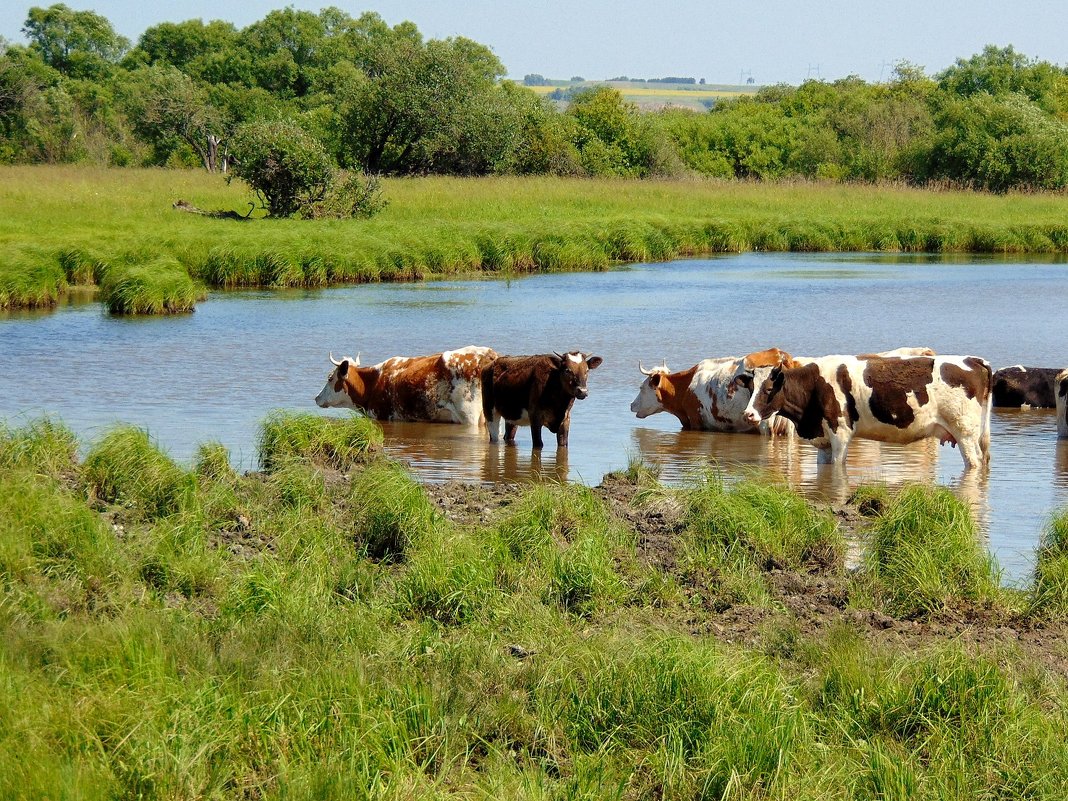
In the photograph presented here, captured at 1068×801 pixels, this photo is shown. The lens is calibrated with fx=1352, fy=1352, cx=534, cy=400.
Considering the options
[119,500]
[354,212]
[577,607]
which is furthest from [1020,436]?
[354,212]

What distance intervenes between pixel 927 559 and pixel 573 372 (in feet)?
18.4

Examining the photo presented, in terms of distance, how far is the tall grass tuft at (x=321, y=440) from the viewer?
11.2m

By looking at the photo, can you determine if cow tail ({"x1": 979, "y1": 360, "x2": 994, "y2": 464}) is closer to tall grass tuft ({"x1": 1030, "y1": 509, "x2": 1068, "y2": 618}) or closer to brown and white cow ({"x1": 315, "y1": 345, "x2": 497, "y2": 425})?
tall grass tuft ({"x1": 1030, "y1": 509, "x2": 1068, "y2": 618})

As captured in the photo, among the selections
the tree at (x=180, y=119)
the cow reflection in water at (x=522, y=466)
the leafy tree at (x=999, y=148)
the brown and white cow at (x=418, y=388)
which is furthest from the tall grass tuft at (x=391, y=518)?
the tree at (x=180, y=119)

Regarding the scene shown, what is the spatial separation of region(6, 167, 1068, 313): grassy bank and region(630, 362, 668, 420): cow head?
452 inches

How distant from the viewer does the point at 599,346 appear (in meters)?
20.1

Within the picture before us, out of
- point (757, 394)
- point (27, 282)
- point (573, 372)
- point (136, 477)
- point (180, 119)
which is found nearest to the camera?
point (136, 477)

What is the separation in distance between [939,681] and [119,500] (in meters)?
5.49

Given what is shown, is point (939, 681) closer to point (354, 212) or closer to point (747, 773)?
point (747, 773)

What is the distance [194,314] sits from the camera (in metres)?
23.3

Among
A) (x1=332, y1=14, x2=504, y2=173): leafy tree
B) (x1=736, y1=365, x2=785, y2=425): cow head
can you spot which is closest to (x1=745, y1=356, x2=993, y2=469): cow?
(x1=736, y1=365, x2=785, y2=425): cow head

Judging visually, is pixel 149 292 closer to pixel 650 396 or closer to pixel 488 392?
pixel 488 392

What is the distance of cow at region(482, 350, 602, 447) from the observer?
12.8 meters

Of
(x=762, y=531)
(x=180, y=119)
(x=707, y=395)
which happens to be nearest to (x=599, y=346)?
(x=707, y=395)
